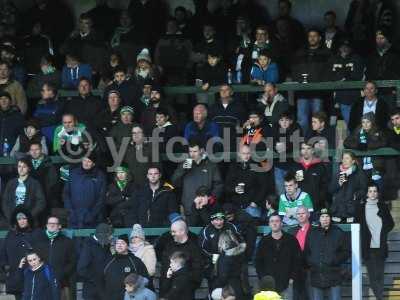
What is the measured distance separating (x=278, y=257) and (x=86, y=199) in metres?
2.58

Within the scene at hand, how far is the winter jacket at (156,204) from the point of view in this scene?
1902 centimetres

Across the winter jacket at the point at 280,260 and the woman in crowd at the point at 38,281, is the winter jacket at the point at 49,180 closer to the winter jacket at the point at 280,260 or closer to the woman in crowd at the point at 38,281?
the woman in crowd at the point at 38,281

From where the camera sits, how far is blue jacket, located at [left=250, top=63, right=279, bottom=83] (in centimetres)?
2128

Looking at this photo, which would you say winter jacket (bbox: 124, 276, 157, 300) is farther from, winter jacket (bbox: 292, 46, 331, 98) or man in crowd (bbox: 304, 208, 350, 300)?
winter jacket (bbox: 292, 46, 331, 98)

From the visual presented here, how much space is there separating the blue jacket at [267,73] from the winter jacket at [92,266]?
3990 millimetres

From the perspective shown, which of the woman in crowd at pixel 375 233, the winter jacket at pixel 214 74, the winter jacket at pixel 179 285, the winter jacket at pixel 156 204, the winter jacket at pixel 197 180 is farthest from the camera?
the winter jacket at pixel 214 74

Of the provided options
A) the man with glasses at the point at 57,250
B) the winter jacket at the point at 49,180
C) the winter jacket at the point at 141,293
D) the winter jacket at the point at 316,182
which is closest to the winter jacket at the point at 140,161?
the winter jacket at the point at 49,180

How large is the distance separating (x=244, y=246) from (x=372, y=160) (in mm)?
2496

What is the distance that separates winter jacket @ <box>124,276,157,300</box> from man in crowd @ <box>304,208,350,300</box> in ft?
6.13

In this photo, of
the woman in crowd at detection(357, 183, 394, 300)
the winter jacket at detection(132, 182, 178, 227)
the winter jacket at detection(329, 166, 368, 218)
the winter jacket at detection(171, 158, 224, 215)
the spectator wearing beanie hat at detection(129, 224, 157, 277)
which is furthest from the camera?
the winter jacket at detection(171, 158, 224, 215)

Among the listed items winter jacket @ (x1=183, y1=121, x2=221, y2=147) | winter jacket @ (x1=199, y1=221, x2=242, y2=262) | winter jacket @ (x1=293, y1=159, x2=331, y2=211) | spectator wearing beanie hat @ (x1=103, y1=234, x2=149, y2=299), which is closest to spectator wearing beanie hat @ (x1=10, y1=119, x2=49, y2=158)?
winter jacket @ (x1=183, y1=121, x2=221, y2=147)

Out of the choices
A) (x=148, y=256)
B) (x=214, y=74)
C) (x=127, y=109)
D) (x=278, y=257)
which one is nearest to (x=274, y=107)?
(x=214, y=74)

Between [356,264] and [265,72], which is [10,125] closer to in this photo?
[265,72]

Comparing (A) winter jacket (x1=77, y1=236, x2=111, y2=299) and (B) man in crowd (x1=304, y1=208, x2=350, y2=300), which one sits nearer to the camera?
(B) man in crowd (x1=304, y1=208, x2=350, y2=300)
